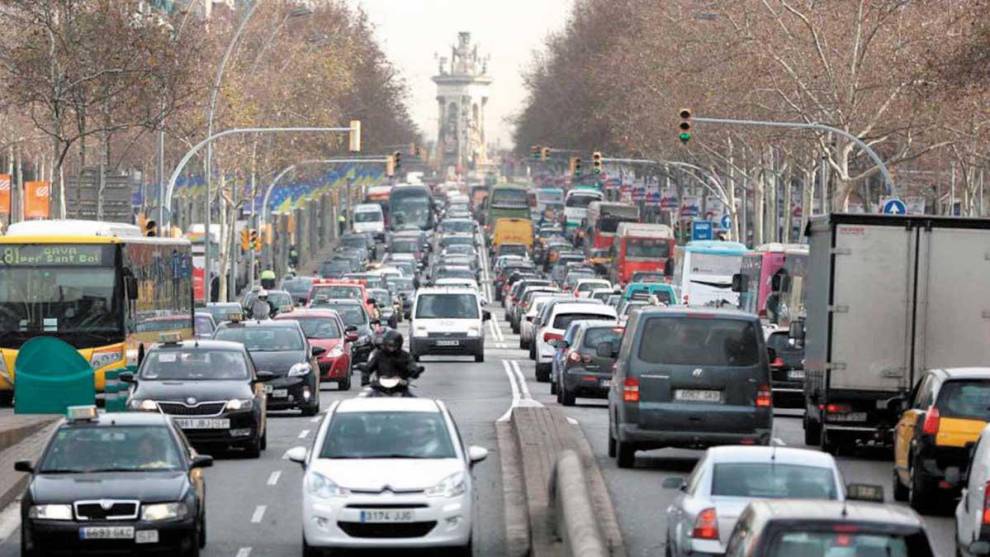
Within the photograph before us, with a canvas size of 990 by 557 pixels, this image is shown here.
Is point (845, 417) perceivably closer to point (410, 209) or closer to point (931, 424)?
point (931, 424)

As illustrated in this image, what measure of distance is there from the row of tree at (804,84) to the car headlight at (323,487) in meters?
24.0

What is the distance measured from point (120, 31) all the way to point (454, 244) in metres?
66.6

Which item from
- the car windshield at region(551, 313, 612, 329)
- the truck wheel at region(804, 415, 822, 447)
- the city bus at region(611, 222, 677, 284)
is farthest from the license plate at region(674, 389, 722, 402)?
the city bus at region(611, 222, 677, 284)

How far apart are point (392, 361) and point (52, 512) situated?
6.12 meters

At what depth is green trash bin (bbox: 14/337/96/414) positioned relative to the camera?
32.5m

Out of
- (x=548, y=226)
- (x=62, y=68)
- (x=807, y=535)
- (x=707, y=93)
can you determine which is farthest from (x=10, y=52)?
(x=548, y=226)

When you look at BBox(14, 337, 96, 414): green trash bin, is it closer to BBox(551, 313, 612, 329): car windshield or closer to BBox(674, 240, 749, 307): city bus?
BBox(551, 313, 612, 329): car windshield

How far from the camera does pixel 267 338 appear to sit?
35.5 metres

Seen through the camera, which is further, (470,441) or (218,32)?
(218,32)

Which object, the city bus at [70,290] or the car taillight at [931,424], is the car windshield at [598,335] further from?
the car taillight at [931,424]

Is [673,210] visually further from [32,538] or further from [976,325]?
[32,538]

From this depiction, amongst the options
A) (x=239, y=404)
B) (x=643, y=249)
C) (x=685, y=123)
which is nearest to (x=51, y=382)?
(x=239, y=404)

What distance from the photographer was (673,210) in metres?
120

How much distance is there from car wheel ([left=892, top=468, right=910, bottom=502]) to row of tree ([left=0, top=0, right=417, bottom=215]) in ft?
115
